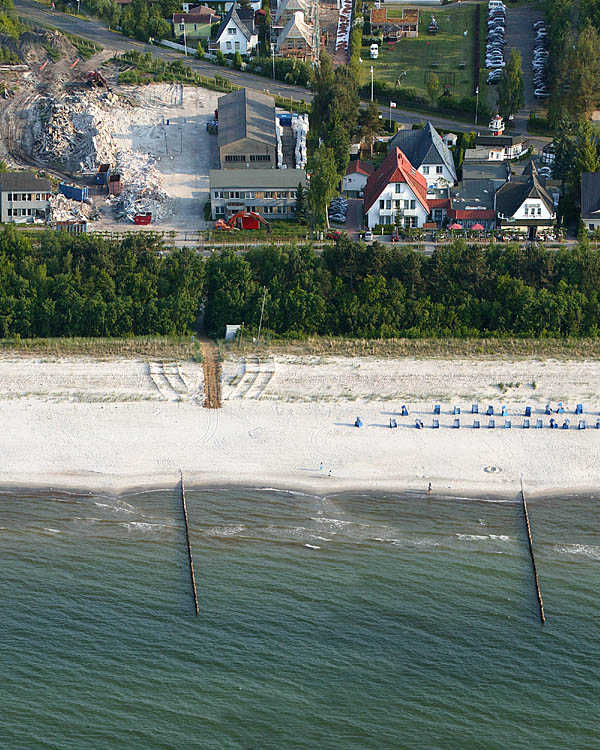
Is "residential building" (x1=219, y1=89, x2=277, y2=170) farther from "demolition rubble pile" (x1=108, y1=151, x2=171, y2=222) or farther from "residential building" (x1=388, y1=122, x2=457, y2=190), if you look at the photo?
"residential building" (x1=388, y1=122, x2=457, y2=190)

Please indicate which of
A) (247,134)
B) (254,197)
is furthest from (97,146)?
(254,197)

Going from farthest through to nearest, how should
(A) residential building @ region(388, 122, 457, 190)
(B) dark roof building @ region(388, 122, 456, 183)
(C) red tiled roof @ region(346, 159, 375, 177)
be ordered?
(C) red tiled roof @ region(346, 159, 375, 177)
(B) dark roof building @ region(388, 122, 456, 183)
(A) residential building @ region(388, 122, 457, 190)

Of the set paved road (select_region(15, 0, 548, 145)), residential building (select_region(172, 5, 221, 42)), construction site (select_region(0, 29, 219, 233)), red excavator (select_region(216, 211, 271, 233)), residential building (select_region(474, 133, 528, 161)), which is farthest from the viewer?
residential building (select_region(172, 5, 221, 42))

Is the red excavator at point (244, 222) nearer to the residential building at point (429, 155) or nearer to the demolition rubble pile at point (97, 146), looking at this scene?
the demolition rubble pile at point (97, 146)

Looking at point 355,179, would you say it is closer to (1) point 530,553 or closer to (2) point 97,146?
(2) point 97,146

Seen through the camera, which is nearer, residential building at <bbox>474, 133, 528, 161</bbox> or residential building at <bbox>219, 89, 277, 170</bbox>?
residential building at <bbox>219, 89, 277, 170</bbox>

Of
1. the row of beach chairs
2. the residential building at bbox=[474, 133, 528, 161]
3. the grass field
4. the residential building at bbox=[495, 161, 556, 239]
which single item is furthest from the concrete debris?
the grass field
